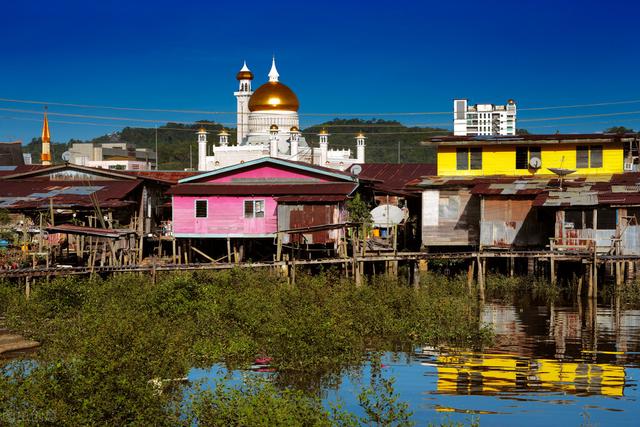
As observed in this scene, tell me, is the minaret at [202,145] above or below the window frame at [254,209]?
above

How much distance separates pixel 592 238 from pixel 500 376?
1804cm

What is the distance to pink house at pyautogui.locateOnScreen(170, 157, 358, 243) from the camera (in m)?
40.6

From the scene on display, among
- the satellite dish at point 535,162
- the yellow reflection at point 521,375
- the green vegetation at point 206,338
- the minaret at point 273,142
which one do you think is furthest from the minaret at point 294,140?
the yellow reflection at point 521,375

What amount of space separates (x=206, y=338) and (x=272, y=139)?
133 feet

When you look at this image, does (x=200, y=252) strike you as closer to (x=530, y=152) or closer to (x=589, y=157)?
(x=530, y=152)

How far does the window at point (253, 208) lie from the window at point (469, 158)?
9379 mm

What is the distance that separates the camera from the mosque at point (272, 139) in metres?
66.1

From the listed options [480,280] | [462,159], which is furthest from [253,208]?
[480,280]

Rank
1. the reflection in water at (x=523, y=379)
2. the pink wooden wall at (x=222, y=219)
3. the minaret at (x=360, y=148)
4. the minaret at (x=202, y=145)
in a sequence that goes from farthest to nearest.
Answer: the minaret at (x=360, y=148)
the minaret at (x=202, y=145)
the pink wooden wall at (x=222, y=219)
the reflection in water at (x=523, y=379)

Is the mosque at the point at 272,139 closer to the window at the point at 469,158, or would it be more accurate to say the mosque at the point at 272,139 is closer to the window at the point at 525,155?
the window at the point at 469,158

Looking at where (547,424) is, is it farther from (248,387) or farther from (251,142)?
(251,142)

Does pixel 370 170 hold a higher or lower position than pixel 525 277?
higher

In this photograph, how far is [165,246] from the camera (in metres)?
48.2

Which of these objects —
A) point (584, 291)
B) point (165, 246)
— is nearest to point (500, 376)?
point (584, 291)
